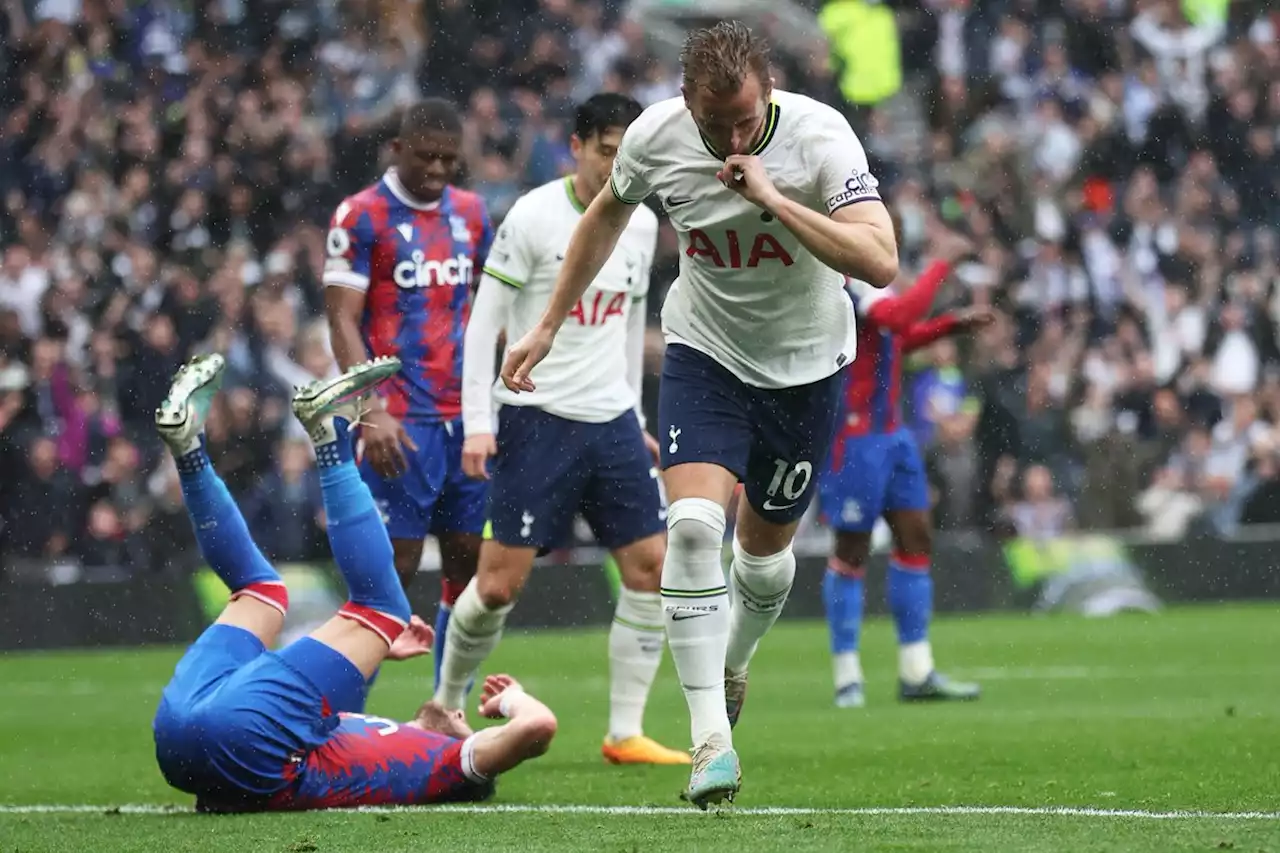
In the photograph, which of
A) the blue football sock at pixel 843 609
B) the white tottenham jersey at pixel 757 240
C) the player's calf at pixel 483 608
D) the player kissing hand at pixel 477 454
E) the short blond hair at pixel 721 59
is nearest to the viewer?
the short blond hair at pixel 721 59

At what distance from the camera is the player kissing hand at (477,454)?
824 cm

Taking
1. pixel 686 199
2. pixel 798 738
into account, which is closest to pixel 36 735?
pixel 798 738

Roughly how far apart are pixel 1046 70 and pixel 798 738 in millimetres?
13656

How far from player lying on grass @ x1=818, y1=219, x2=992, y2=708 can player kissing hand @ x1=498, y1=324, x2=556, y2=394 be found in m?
4.62

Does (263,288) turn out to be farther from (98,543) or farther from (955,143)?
(955,143)

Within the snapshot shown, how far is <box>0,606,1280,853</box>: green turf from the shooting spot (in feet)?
19.0

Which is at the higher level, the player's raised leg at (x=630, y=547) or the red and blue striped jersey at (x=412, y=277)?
the red and blue striped jersey at (x=412, y=277)

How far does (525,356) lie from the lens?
6.57 m

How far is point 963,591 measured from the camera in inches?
691

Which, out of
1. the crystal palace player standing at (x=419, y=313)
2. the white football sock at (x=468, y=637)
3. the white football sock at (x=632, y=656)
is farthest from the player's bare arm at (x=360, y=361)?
the white football sock at (x=632, y=656)

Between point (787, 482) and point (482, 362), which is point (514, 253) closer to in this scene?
point (482, 362)

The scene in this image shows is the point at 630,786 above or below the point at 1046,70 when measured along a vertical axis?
below

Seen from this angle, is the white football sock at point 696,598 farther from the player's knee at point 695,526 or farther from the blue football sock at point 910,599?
the blue football sock at point 910,599

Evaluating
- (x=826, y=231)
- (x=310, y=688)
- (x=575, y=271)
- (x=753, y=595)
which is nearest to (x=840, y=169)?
(x=826, y=231)
